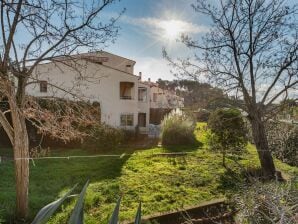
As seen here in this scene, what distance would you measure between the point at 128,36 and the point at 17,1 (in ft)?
8.95

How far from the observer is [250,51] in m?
9.66

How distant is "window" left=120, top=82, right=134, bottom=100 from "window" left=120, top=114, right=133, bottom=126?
4.94 feet

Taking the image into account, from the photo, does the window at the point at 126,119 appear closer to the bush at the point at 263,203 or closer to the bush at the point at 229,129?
the bush at the point at 229,129

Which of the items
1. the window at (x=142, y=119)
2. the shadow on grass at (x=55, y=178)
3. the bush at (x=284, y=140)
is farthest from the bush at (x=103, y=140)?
the window at (x=142, y=119)

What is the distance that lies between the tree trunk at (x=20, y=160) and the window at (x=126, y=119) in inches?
777

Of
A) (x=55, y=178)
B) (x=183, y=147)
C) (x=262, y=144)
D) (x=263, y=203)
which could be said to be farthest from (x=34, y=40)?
(x=183, y=147)

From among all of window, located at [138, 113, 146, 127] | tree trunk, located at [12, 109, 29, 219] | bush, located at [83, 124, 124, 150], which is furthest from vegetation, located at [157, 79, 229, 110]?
window, located at [138, 113, 146, 127]

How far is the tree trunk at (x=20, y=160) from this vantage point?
5668mm

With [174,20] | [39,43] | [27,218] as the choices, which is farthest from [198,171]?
[39,43]

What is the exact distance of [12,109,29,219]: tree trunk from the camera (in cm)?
567

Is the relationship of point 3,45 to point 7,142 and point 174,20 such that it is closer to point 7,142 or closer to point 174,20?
point 174,20

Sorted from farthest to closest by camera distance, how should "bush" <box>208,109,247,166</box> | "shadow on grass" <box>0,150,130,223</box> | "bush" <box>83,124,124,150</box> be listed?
"bush" <box>83,124,124,150</box> < "bush" <box>208,109,247,166</box> < "shadow on grass" <box>0,150,130,223</box>

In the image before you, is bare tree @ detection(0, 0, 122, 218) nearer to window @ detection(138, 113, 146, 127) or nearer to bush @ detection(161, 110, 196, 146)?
bush @ detection(161, 110, 196, 146)

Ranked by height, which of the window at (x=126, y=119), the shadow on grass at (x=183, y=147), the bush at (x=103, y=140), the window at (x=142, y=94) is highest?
the window at (x=142, y=94)
